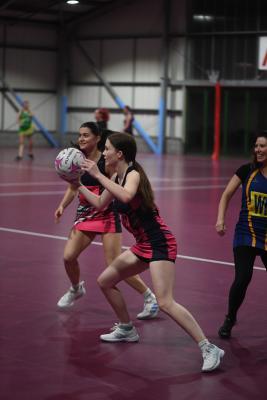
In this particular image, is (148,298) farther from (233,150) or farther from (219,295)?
(233,150)

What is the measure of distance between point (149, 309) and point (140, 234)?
1.50m

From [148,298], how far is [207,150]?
29099mm

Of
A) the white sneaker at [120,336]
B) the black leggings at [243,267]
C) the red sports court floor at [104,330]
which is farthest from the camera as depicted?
the black leggings at [243,267]

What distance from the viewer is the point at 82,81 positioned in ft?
137

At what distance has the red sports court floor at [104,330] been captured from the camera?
234 inches

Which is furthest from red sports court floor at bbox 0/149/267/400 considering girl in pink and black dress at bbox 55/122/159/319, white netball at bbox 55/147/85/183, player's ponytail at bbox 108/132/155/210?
white netball at bbox 55/147/85/183

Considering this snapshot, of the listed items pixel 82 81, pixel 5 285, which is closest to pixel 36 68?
pixel 82 81

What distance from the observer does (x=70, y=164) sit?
21.9 ft

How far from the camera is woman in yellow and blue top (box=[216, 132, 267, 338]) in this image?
23.8ft

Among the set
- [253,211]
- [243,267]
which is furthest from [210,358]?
[253,211]

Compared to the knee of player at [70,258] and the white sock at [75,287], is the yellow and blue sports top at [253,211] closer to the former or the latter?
the knee of player at [70,258]

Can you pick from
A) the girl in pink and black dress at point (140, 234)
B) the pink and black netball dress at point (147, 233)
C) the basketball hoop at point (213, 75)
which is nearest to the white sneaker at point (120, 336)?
the girl in pink and black dress at point (140, 234)

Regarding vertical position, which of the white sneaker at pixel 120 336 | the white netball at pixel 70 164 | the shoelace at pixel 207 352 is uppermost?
the white netball at pixel 70 164

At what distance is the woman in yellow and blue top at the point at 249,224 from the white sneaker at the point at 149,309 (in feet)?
2.79
